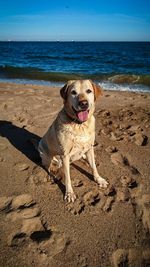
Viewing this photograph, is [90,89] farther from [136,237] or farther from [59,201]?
[136,237]

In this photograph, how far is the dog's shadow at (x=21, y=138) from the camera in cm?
447

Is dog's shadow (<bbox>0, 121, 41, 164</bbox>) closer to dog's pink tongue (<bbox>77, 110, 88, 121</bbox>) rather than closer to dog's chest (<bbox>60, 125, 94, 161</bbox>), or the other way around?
dog's chest (<bbox>60, 125, 94, 161</bbox>)

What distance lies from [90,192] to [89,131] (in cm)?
91


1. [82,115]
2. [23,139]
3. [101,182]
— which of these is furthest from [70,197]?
[23,139]

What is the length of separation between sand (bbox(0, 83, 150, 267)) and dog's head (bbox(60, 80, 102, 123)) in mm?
1155

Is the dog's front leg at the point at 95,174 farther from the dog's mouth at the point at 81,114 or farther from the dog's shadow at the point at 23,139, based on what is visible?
the dog's mouth at the point at 81,114

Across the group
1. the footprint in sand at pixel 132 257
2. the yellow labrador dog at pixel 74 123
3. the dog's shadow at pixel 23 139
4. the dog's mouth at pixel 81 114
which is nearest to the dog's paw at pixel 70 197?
the yellow labrador dog at pixel 74 123

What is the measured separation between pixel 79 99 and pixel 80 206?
4.77 ft

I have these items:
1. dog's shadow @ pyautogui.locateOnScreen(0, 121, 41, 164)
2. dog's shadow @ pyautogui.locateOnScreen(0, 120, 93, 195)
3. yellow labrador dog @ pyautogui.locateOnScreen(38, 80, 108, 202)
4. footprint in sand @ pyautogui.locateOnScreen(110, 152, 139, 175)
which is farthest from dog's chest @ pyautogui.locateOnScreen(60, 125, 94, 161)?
dog's shadow @ pyautogui.locateOnScreen(0, 121, 41, 164)

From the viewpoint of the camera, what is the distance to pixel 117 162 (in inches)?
165

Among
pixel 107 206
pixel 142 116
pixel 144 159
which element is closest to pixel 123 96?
pixel 142 116

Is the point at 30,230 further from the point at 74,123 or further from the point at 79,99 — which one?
the point at 79,99

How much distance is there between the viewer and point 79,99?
9.84 ft

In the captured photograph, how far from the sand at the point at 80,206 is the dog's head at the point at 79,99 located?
3.79 feet
